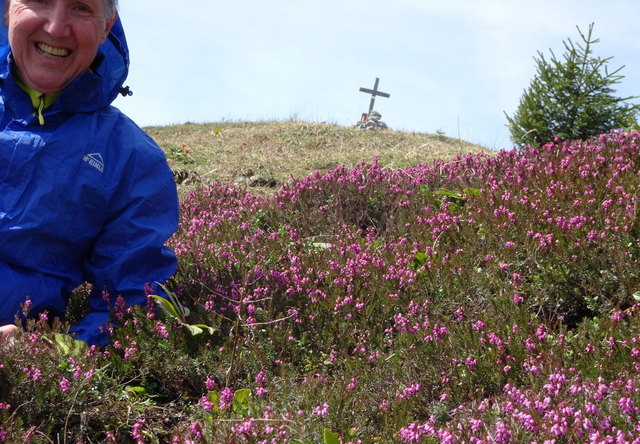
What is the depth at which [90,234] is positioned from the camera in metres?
4.39

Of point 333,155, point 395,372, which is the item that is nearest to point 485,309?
point 395,372

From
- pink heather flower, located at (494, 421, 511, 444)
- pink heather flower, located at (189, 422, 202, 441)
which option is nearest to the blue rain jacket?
pink heather flower, located at (189, 422, 202, 441)

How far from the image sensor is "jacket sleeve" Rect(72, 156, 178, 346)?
4359 mm

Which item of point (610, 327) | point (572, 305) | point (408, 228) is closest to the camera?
point (610, 327)

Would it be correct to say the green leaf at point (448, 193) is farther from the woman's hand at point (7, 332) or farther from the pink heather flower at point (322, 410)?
the woman's hand at point (7, 332)

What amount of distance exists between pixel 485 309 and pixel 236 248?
7.29ft

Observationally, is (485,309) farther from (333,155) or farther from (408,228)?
(333,155)

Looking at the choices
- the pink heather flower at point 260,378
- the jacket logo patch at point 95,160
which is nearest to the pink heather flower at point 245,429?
the pink heather flower at point 260,378

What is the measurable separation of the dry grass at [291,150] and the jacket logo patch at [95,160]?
3.94 meters

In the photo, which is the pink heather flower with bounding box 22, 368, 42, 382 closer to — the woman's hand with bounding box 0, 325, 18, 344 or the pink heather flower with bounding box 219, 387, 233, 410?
the woman's hand with bounding box 0, 325, 18, 344

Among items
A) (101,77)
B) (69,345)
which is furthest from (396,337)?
(101,77)

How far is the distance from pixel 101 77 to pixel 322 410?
2561 millimetres

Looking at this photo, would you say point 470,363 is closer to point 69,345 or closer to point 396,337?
point 396,337

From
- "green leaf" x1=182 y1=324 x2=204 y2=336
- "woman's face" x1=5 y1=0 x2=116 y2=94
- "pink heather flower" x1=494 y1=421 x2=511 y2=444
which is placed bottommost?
"green leaf" x1=182 y1=324 x2=204 y2=336
